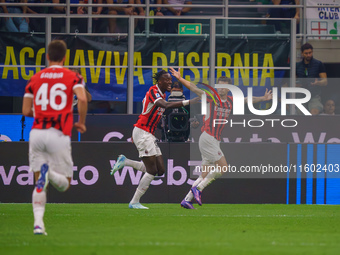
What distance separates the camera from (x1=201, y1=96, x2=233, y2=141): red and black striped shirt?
1291 cm

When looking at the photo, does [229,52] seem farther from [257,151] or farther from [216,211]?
[216,211]

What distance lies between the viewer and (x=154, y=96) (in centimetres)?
1212

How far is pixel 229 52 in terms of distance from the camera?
51.1 ft

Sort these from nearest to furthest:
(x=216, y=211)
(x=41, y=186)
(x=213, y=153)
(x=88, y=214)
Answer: (x=41, y=186)
(x=88, y=214)
(x=216, y=211)
(x=213, y=153)

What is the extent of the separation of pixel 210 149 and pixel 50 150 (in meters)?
5.81

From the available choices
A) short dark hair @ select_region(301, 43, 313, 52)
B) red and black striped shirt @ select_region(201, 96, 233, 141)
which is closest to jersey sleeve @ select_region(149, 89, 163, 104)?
red and black striped shirt @ select_region(201, 96, 233, 141)

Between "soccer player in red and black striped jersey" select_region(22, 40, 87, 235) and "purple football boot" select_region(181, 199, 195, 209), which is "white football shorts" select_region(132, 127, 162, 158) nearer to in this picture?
"purple football boot" select_region(181, 199, 195, 209)

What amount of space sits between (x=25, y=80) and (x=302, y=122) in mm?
5980

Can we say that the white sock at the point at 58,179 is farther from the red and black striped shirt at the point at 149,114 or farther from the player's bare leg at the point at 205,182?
the player's bare leg at the point at 205,182

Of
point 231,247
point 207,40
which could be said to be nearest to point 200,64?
point 207,40

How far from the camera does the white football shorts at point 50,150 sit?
7340 mm

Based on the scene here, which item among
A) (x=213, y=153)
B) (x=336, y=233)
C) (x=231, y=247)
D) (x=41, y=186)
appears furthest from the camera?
(x=213, y=153)

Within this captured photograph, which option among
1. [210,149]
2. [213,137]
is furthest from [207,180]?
[213,137]

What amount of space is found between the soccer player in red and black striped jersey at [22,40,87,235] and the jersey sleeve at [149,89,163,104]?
14.8 ft
